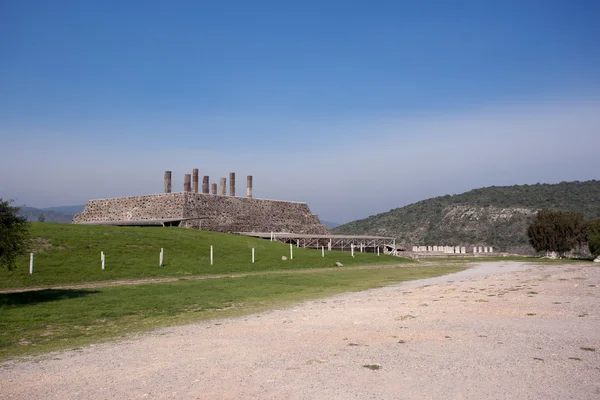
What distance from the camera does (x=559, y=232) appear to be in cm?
6675

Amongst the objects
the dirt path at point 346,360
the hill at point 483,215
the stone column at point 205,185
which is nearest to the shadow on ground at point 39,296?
the dirt path at point 346,360

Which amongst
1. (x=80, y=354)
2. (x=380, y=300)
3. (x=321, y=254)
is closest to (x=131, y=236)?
(x=321, y=254)

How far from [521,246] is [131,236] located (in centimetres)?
7623

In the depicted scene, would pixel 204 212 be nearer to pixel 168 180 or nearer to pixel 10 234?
pixel 168 180

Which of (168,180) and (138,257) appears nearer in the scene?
(138,257)

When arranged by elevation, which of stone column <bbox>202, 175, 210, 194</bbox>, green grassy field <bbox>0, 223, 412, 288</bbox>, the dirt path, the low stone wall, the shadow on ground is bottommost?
the dirt path

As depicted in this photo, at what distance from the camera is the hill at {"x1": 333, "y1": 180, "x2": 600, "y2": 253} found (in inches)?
4205

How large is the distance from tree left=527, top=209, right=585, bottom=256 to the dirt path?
57888mm

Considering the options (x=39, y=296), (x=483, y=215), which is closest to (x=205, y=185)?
(x=39, y=296)

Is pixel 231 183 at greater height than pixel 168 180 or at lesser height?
greater

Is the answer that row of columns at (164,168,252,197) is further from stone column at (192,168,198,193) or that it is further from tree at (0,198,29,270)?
tree at (0,198,29,270)

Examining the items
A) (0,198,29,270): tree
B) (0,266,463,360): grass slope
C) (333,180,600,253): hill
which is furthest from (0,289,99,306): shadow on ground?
(333,180,600,253): hill

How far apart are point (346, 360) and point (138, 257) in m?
28.6

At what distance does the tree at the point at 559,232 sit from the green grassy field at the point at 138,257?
1142 inches
